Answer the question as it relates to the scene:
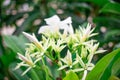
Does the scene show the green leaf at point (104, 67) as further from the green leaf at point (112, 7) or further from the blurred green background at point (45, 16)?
the blurred green background at point (45, 16)

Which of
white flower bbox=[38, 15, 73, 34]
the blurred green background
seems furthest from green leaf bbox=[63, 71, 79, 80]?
the blurred green background

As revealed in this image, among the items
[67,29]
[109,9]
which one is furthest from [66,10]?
[67,29]

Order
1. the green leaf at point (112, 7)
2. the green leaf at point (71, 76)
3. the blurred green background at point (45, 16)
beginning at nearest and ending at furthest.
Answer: the green leaf at point (71, 76) → the green leaf at point (112, 7) → the blurred green background at point (45, 16)

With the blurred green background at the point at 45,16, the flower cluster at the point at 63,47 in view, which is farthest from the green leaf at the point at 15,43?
the blurred green background at the point at 45,16

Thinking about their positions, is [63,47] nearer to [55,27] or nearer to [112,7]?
[55,27]

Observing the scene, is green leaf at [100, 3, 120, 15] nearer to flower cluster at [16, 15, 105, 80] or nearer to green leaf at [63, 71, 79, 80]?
flower cluster at [16, 15, 105, 80]

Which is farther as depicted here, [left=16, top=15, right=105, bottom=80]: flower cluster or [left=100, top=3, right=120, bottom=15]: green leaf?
[left=100, top=3, right=120, bottom=15]: green leaf

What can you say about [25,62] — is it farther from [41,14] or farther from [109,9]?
[41,14]

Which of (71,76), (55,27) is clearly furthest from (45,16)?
(71,76)
